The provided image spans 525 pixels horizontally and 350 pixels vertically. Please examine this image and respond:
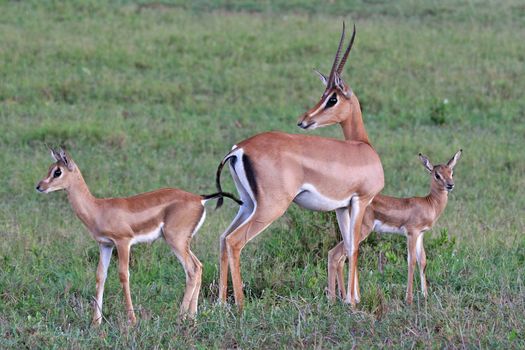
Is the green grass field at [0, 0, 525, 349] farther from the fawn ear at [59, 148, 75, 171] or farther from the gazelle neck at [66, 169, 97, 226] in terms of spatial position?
the fawn ear at [59, 148, 75, 171]

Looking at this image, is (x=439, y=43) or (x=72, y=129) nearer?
(x=72, y=129)

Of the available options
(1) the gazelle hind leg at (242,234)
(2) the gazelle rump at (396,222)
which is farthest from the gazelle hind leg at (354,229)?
(1) the gazelle hind leg at (242,234)

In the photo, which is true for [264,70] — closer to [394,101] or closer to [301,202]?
[394,101]

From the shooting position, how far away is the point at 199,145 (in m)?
10.2

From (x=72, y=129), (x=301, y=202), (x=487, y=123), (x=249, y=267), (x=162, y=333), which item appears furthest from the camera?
(x=487, y=123)

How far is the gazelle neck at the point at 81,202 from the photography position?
17.1 feet

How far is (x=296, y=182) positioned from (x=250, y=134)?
528cm

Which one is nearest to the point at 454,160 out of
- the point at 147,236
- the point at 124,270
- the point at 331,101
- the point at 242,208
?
the point at 331,101

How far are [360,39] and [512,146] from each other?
4451 mm

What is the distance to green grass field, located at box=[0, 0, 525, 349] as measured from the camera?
489cm

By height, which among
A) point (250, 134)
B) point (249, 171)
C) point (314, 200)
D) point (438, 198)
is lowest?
point (250, 134)

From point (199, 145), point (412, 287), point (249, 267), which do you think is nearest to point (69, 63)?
point (199, 145)

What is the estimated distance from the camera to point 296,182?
5.41 metres

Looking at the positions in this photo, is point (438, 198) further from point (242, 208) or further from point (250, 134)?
point (250, 134)
